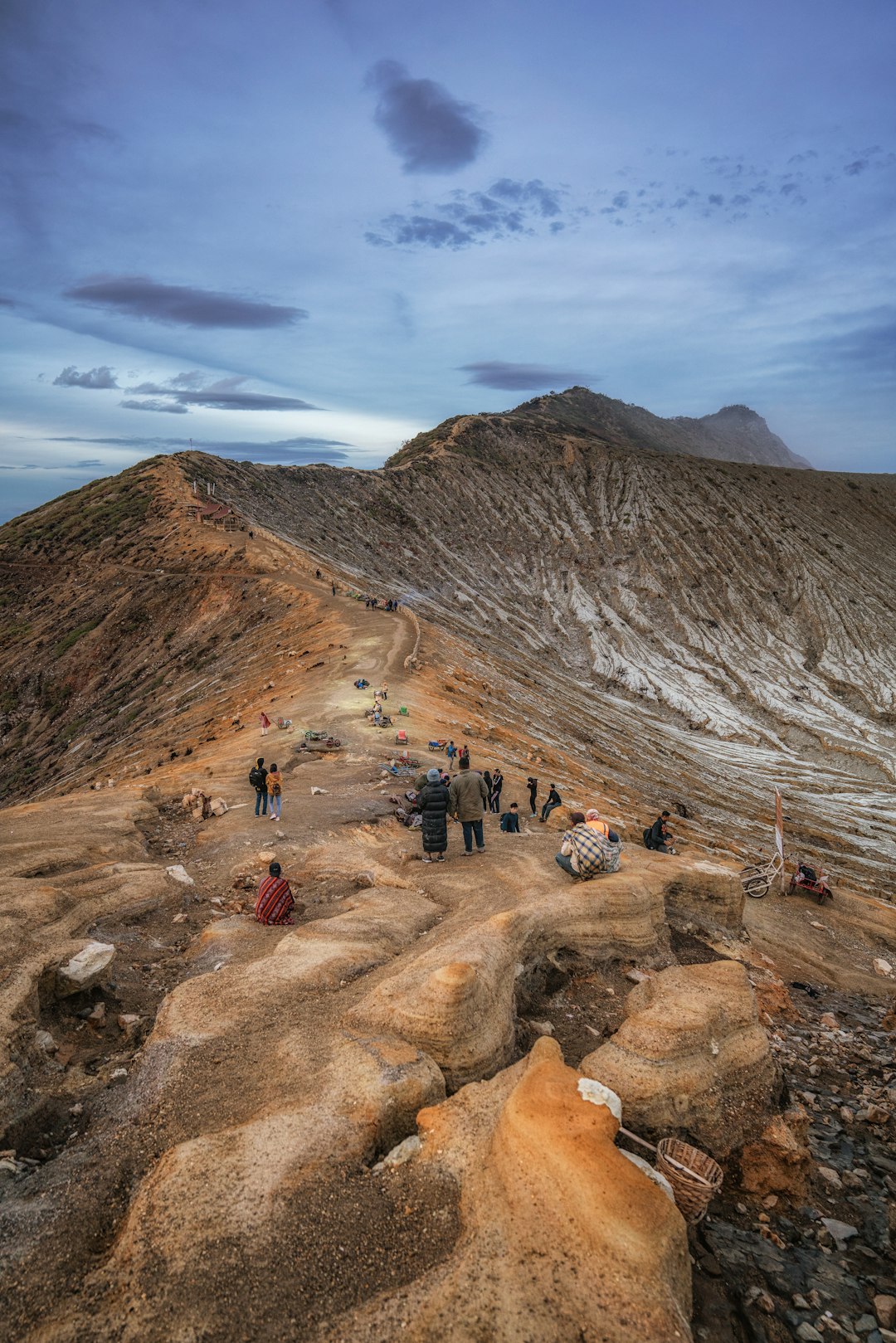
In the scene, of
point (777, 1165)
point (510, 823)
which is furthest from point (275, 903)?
point (510, 823)

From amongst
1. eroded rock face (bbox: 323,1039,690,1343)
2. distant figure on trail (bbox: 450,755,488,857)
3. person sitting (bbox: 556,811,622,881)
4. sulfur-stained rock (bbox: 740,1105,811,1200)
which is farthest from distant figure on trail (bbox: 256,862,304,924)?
sulfur-stained rock (bbox: 740,1105,811,1200)

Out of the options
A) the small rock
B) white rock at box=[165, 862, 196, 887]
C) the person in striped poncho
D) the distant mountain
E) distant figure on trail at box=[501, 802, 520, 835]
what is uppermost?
the distant mountain

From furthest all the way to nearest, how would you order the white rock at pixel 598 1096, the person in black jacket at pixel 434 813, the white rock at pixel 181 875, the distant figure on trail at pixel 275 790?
the distant figure on trail at pixel 275 790, the person in black jacket at pixel 434 813, the white rock at pixel 181 875, the white rock at pixel 598 1096

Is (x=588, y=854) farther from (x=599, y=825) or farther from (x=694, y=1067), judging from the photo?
(x=694, y=1067)

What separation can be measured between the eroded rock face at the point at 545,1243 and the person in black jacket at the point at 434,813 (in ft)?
23.1

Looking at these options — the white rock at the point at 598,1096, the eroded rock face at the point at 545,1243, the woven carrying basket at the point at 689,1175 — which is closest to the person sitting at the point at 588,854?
the woven carrying basket at the point at 689,1175

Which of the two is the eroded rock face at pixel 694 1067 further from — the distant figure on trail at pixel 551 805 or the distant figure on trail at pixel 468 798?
the distant figure on trail at pixel 551 805

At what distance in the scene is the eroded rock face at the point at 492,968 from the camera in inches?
284

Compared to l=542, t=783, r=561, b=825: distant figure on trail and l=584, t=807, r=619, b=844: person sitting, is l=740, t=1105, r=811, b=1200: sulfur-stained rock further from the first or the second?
l=542, t=783, r=561, b=825: distant figure on trail

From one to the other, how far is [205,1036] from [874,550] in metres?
97.6

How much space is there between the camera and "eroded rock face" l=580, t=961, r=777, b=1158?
725cm

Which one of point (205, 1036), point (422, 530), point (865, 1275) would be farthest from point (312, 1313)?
point (422, 530)

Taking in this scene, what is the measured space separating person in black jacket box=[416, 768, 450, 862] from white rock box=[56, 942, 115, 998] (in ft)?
18.6

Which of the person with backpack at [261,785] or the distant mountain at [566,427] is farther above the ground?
the distant mountain at [566,427]
